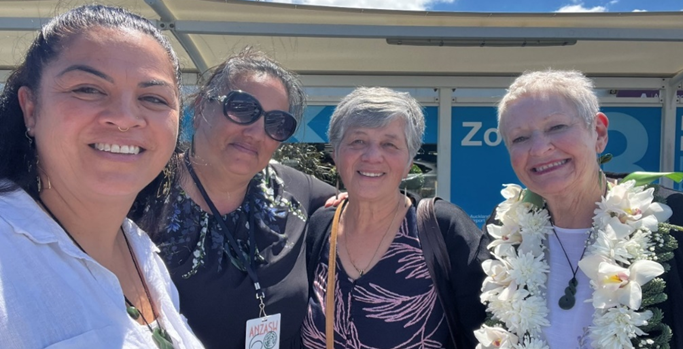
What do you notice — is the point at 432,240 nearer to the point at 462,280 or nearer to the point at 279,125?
the point at 462,280

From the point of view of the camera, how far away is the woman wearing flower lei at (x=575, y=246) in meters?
1.61

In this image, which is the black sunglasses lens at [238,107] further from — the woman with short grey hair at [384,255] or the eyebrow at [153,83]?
the eyebrow at [153,83]

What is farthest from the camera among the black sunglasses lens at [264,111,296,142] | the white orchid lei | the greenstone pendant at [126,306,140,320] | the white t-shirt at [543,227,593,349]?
the black sunglasses lens at [264,111,296,142]

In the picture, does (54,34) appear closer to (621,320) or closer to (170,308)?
(170,308)

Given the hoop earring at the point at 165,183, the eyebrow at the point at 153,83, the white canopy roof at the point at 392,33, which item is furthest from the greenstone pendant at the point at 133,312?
the white canopy roof at the point at 392,33

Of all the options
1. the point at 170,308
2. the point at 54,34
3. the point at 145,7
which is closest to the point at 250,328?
the point at 170,308

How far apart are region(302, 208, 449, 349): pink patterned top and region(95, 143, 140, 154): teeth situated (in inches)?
46.2

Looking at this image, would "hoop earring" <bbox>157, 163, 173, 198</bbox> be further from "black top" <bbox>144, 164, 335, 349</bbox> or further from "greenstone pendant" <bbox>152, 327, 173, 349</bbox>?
"greenstone pendant" <bbox>152, 327, 173, 349</bbox>

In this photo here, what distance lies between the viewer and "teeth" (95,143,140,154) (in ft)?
3.82

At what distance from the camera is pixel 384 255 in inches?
82.0

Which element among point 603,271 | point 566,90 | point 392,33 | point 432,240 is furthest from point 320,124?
point 603,271

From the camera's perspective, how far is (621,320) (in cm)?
159

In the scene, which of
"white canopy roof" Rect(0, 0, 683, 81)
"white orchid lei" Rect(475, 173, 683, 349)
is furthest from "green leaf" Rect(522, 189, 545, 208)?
"white canopy roof" Rect(0, 0, 683, 81)

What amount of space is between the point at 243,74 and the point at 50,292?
1.33 metres
